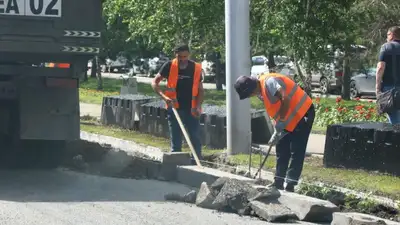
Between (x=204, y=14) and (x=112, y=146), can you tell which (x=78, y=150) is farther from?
(x=204, y=14)

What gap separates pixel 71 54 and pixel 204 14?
795cm

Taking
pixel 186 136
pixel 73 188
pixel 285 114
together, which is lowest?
pixel 73 188

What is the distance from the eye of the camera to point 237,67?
11039 millimetres

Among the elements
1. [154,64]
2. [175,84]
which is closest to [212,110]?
[175,84]

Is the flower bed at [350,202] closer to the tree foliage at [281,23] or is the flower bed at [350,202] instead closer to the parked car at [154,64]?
the tree foliage at [281,23]

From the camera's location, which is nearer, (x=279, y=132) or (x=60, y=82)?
(x=279, y=132)

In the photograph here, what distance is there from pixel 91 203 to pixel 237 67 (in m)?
3.50

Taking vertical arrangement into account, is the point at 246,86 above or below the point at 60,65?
below

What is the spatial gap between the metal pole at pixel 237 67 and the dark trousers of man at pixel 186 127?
1.76 ft

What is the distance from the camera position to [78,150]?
1266 centimetres

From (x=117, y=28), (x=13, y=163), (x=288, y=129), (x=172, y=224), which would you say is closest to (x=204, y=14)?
(x=13, y=163)

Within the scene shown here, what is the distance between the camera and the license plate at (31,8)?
368 inches

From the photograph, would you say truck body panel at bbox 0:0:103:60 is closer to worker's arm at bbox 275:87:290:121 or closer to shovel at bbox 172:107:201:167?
shovel at bbox 172:107:201:167

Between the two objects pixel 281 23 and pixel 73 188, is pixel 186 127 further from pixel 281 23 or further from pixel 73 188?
pixel 281 23
